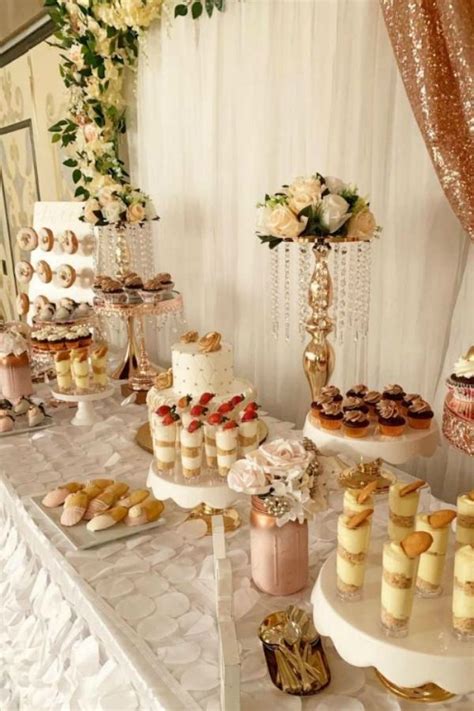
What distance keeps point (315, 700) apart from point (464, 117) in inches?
38.4

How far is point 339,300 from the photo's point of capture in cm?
155

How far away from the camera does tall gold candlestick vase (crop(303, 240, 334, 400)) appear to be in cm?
139

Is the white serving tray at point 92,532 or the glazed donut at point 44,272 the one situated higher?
the glazed donut at point 44,272

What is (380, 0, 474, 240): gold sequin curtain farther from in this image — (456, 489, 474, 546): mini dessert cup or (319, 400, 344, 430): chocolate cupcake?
(456, 489, 474, 546): mini dessert cup

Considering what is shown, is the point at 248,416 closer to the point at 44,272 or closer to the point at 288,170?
the point at 288,170

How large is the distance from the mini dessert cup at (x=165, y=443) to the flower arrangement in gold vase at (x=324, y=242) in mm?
431

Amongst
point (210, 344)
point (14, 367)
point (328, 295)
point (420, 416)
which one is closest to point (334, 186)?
point (328, 295)

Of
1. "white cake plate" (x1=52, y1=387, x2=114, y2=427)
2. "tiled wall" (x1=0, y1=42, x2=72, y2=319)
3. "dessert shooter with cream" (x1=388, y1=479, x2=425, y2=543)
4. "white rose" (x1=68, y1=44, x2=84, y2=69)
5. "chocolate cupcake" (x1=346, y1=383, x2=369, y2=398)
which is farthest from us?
"tiled wall" (x1=0, y1=42, x2=72, y2=319)

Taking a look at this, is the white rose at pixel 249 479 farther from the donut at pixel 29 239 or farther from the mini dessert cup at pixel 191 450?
the donut at pixel 29 239

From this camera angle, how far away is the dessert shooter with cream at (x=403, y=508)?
92 centimetres

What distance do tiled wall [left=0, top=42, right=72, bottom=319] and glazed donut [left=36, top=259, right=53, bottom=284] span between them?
753 mm

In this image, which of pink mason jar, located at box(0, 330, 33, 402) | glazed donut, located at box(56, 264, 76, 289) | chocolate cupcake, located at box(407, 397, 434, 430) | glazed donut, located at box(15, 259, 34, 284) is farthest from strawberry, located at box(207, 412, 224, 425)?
glazed donut, located at box(15, 259, 34, 284)

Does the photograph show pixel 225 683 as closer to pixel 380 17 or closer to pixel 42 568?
pixel 42 568

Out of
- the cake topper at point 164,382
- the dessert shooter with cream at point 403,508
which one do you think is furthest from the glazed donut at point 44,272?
the dessert shooter with cream at point 403,508
